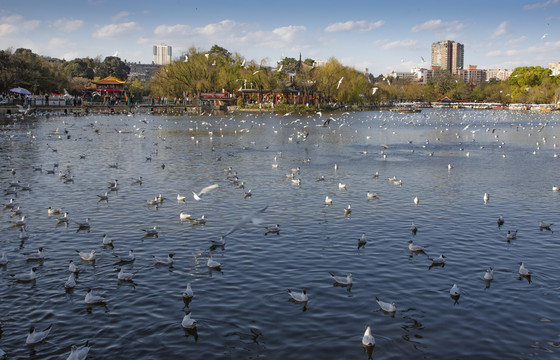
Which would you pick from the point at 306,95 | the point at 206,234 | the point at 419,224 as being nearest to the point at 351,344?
the point at 206,234

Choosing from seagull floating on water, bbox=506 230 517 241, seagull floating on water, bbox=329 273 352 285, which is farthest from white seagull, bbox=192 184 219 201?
seagull floating on water, bbox=506 230 517 241

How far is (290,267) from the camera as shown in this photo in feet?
45.7

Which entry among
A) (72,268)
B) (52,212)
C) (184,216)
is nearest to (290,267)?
(72,268)

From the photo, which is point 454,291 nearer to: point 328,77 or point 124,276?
point 124,276

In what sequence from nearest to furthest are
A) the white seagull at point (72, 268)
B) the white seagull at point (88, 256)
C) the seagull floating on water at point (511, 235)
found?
the white seagull at point (72, 268) → the white seagull at point (88, 256) → the seagull floating on water at point (511, 235)

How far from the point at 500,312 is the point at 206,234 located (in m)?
9.43

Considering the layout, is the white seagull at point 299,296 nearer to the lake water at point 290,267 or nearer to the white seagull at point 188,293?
the lake water at point 290,267

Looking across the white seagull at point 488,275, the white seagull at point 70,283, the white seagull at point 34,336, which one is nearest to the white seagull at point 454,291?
the white seagull at point 488,275

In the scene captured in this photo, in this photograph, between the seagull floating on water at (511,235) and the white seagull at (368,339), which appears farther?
the seagull floating on water at (511,235)

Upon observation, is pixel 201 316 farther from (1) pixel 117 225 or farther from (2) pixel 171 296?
(1) pixel 117 225

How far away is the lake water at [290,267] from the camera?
33.2 ft

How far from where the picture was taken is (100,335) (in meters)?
10.2

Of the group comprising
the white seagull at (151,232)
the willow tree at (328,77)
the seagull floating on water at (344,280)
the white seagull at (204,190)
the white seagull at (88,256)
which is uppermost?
the willow tree at (328,77)

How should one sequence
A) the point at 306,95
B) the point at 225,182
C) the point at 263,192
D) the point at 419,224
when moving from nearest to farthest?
the point at 419,224 → the point at 263,192 → the point at 225,182 → the point at 306,95
